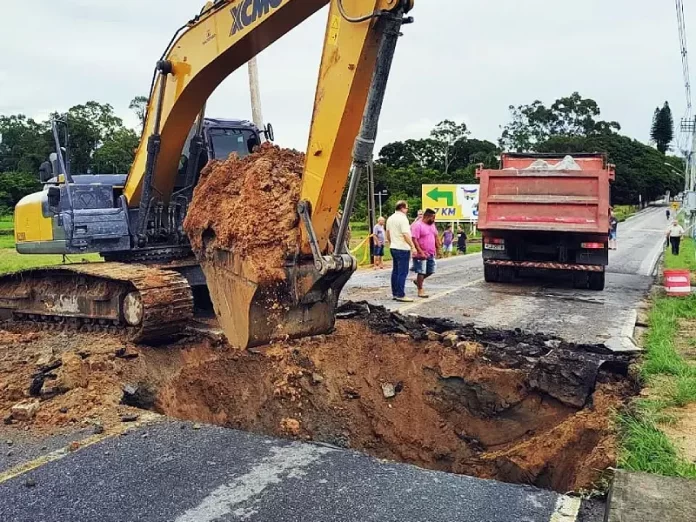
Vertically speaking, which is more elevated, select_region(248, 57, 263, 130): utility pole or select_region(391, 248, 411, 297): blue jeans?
select_region(248, 57, 263, 130): utility pole

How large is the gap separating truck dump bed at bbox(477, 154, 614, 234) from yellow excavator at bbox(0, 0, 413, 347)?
5.94 m

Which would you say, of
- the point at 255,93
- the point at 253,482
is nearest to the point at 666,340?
the point at 253,482

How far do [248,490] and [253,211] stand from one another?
2.37 metres

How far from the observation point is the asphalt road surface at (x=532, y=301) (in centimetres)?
878

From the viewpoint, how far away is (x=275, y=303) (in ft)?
17.4

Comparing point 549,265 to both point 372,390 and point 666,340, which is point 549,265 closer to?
point 666,340

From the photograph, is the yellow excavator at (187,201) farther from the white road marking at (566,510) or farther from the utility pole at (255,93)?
the utility pole at (255,93)

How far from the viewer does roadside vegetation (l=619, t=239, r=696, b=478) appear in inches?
159

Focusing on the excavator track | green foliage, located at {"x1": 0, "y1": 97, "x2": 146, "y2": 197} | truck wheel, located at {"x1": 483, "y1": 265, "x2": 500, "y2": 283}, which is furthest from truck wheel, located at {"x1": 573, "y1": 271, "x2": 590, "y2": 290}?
green foliage, located at {"x1": 0, "y1": 97, "x2": 146, "y2": 197}

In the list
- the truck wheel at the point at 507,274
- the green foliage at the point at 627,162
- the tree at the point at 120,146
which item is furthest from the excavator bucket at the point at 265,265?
the green foliage at the point at 627,162

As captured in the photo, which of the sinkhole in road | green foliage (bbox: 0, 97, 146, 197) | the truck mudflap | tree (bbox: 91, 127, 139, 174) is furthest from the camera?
green foliage (bbox: 0, 97, 146, 197)

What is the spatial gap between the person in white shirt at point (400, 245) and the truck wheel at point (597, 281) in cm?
408

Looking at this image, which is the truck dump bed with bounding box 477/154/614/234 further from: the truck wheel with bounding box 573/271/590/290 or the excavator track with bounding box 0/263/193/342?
the excavator track with bounding box 0/263/193/342

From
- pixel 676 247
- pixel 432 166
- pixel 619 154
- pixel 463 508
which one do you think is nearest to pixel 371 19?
pixel 463 508
